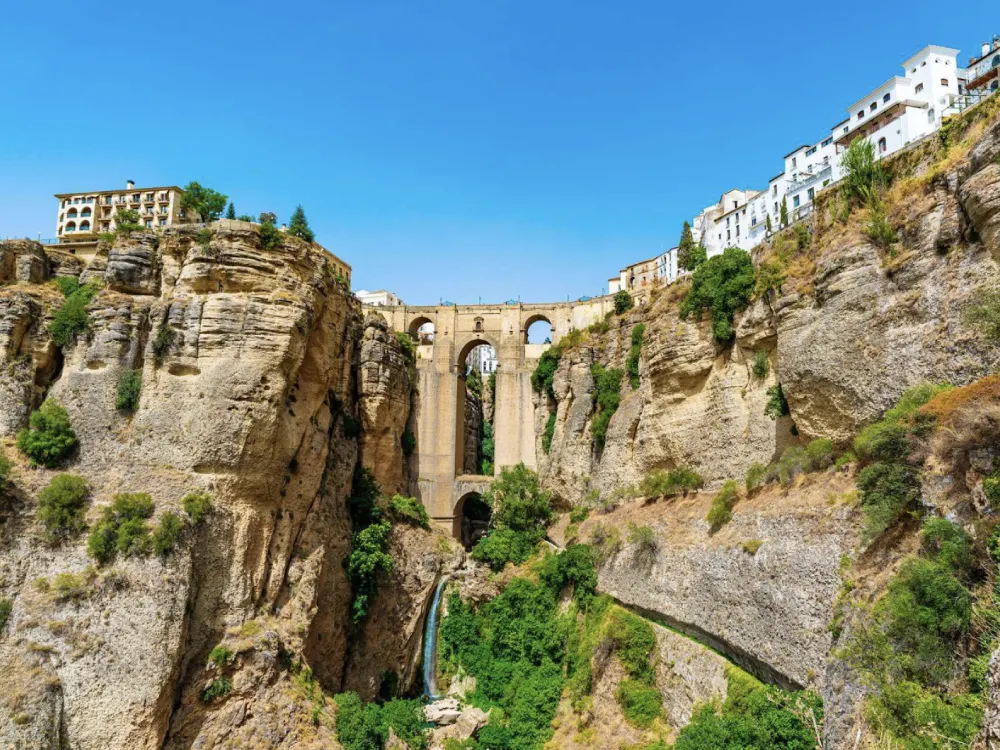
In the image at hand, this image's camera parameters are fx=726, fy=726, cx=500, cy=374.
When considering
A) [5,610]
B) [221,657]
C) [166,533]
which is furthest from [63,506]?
[221,657]

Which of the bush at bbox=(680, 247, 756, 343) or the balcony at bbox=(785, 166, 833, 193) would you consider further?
the balcony at bbox=(785, 166, 833, 193)

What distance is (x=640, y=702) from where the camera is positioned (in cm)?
2277

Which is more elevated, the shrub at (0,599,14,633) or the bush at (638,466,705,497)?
the bush at (638,466,705,497)

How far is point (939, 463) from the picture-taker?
48.5 ft

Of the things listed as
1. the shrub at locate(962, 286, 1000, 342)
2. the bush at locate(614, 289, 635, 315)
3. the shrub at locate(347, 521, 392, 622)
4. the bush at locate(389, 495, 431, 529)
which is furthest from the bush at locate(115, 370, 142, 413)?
the shrub at locate(962, 286, 1000, 342)

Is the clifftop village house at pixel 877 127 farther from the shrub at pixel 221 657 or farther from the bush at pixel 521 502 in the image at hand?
the shrub at pixel 221 657

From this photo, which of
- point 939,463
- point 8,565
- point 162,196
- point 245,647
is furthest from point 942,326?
point 162,196

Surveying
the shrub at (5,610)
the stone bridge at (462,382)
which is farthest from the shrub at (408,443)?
the shrub at (5,610)

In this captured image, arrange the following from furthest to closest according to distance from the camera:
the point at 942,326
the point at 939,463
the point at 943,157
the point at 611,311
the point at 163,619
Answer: the point at 611,311
the point at 163,619
the point at 943,157
the point at 942,326
the point at 939,463

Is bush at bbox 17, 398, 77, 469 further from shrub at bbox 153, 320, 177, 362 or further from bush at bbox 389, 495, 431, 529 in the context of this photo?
bush at bbox 389, 495, 431, 529

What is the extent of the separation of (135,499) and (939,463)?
73.8 ft

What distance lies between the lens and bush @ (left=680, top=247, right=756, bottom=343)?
27.2 m

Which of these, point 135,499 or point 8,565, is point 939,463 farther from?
point 8,565

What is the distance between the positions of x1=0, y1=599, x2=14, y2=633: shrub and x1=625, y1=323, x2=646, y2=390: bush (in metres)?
25.7
